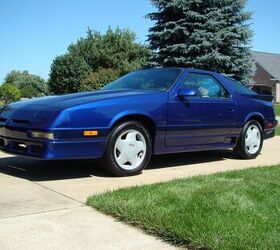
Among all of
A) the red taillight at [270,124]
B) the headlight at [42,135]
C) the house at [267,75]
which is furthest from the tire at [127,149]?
the house at [267,75]

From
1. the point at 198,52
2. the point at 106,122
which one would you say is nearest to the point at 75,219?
the point at 106,122

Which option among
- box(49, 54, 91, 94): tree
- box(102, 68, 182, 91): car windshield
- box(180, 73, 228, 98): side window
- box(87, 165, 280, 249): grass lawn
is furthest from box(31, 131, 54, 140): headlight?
box(49, 54, 91, 94): tree

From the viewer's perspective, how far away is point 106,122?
5.64 m

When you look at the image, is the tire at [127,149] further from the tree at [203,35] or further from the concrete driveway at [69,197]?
the tree at [203,35]

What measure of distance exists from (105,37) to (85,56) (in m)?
3.29

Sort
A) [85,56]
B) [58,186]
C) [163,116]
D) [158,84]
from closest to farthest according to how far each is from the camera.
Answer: [58,186] → [163,116] → [158,84] → [85,56]

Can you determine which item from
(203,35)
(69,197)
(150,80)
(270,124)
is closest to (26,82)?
(203,35)

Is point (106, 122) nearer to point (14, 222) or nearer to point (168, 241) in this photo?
point (14, 222)

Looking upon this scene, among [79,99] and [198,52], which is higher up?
[198,52]

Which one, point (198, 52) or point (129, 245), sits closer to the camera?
point (129, 245)

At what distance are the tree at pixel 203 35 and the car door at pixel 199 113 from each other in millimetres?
13927

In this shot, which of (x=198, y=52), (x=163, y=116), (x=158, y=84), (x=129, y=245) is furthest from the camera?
(x=198, y=52)

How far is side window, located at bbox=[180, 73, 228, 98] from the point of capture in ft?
22.4

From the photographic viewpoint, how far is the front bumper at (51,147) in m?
5.34
